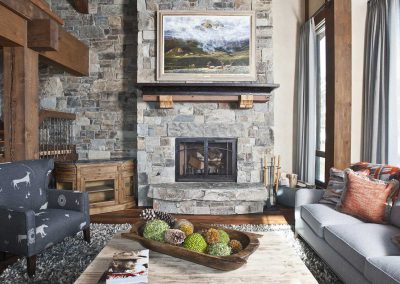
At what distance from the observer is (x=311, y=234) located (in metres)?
2.84

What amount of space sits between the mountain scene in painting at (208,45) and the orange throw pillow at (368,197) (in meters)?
2.60

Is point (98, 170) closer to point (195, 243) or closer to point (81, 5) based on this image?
point (81, 5)

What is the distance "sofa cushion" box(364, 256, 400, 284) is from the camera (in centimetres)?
159

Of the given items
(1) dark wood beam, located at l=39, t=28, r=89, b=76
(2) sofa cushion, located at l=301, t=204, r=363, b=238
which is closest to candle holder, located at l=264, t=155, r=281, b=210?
(2) sofa cushion, located at l=301, t=204, r=363, b=238

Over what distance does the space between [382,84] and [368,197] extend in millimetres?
1521

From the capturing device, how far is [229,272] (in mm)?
1635

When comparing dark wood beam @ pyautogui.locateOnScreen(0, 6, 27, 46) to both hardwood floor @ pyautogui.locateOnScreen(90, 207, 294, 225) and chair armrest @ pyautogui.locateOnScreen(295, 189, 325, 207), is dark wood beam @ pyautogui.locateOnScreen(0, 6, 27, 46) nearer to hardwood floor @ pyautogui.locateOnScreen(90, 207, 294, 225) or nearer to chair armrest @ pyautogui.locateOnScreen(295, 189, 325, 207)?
hardwood floor @ pyautogui.locateOnScreen(90, 207, 294, 225)

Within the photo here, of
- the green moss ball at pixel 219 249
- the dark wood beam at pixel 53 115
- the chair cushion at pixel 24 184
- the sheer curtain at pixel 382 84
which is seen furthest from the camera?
the dark wood beam at pixel 53 115

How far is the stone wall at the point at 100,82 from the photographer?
5.06 m

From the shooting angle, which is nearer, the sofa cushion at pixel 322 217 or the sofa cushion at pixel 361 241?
the sofa cushion at pixel 361 241

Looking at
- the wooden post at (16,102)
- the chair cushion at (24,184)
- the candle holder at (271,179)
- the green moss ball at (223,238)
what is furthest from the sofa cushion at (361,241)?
the wooden post at (16,102)

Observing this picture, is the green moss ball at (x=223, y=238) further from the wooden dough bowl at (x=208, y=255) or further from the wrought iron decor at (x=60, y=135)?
the wrought iron decor at (x=60, y=135)

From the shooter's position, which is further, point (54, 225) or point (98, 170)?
point (98, 170)

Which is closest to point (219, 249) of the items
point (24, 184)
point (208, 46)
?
point (24, 184)
